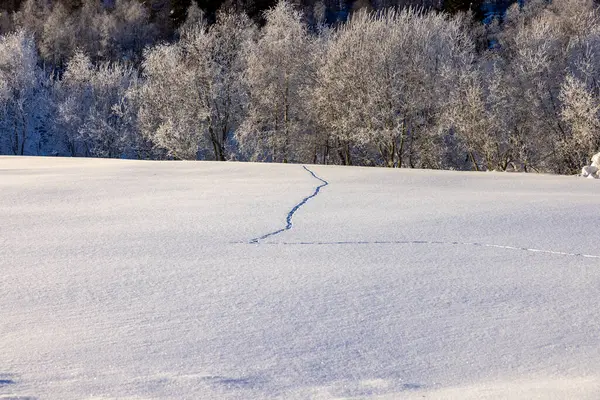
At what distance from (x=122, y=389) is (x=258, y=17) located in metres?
55.7

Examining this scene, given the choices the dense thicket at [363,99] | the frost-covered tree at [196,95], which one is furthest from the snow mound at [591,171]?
the frost-covered tree at [196,95]

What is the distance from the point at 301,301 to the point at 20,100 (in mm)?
31888

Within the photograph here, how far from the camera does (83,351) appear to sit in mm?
2846

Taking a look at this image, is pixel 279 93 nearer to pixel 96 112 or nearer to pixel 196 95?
pixel 196 95

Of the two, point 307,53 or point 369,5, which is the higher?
point 369,5

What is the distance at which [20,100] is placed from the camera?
31516 millimetres

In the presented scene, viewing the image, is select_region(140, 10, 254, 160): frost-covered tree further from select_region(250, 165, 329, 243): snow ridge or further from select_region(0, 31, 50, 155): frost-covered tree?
select_region(250, 165, 329, 243): snow ridge

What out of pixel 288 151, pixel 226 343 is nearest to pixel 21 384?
pixel 226 343

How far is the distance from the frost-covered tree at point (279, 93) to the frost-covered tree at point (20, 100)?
1442cm

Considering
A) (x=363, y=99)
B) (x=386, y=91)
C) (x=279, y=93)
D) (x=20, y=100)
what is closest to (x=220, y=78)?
(x=279, y=93)

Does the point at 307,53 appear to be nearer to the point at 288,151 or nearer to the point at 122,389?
the point at 288,151

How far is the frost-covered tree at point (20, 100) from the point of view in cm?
3189

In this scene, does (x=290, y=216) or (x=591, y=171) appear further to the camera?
(x=591, y=171)

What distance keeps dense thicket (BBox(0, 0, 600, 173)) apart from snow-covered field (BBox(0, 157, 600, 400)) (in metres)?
14.9
